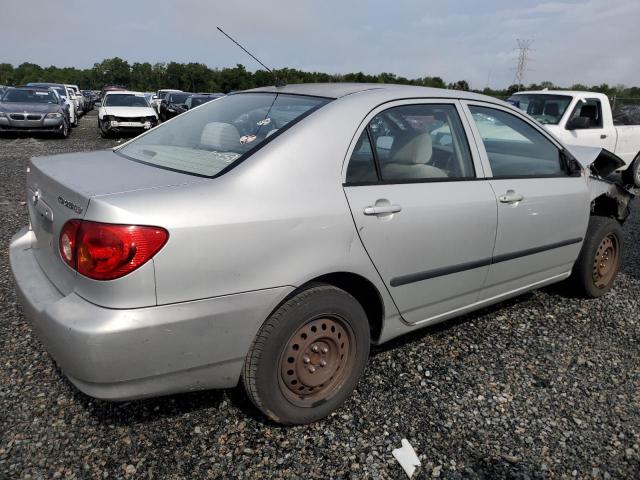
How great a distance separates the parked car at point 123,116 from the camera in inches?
650

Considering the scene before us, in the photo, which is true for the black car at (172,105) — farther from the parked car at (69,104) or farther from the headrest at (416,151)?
the headrest at (416,151)

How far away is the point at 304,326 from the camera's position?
2.42 meters

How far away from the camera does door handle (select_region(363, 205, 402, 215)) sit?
2498 mm

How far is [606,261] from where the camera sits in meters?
4.31

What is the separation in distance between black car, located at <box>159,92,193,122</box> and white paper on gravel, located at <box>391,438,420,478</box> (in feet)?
63.3

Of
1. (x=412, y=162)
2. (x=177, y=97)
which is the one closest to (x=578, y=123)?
(x=412, y=162)

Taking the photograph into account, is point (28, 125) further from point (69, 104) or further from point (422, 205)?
point (422, 205)

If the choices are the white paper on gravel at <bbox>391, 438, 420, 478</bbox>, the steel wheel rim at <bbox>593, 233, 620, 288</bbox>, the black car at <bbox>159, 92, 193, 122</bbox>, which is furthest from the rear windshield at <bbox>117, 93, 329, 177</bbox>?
the black car at <bbox>159, 92, 193, 122</bbox>

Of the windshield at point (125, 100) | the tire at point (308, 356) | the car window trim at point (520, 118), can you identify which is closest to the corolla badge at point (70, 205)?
the tire at point (308, 356)

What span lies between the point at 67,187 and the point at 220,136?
2.70 feet

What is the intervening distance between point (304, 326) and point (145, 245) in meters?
0.84

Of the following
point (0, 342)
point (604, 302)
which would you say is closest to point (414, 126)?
point (604, 302)

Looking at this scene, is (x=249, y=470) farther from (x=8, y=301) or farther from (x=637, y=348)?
(x=637, y=348)

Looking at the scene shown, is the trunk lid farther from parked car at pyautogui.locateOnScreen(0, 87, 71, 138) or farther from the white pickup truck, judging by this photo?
parked car at pyautogui.locateOnScreen(0, 87, 71, 138)
